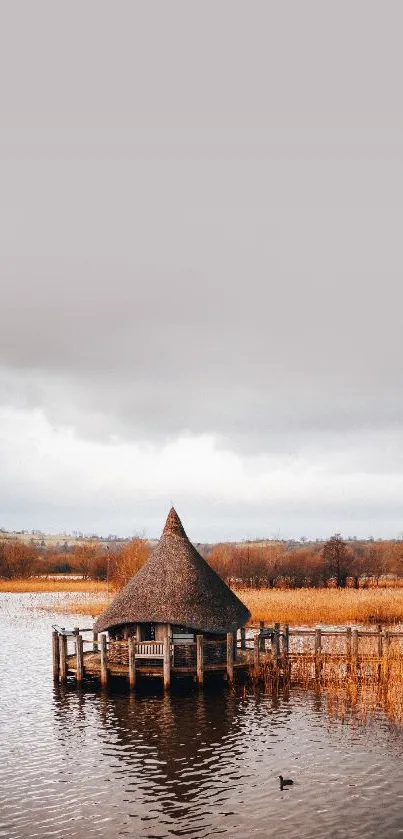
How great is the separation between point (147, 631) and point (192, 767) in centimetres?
1169

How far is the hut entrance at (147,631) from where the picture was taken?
1330 inches

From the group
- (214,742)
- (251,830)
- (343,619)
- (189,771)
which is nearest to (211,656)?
(214,742)

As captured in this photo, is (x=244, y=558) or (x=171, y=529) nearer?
(x=171, y=529)

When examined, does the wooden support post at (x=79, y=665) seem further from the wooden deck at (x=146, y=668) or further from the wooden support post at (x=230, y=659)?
the wooden support post at (x=230, y=659)

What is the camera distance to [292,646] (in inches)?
1613

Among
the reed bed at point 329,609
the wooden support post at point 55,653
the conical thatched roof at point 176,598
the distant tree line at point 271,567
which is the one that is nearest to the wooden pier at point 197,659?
the wooden support post at point 55,653

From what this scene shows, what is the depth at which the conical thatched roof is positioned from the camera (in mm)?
32844

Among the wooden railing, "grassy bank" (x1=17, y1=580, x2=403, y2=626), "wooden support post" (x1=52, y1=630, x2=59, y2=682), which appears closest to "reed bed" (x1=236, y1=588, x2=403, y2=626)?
"grassy bank" (x1=17, y1=580, x2=403, y2=626)

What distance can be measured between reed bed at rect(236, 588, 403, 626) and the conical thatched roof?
18.0 meters

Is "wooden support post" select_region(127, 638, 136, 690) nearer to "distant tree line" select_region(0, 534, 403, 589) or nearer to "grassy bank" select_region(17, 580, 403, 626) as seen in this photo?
"grassy bank" select_region(17, 580, 403, 626)

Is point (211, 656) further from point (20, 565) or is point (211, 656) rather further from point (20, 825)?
point (20, 565)

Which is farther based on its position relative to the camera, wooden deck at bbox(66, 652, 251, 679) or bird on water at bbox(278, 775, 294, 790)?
wooden deck at bbox(66, 652, 251, 679)

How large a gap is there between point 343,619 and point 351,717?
26629 mm

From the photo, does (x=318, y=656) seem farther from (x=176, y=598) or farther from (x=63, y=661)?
(x=63, y=661)
